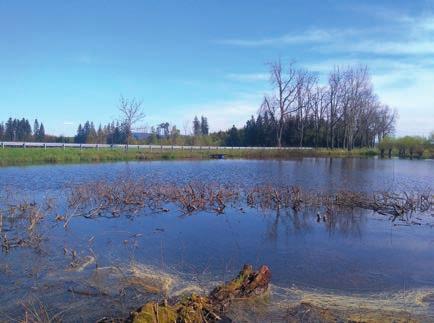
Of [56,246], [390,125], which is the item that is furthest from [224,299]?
[390,125]

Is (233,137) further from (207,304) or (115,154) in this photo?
(207,304)

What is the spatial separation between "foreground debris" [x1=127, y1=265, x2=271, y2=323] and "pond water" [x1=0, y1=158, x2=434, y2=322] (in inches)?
18.4

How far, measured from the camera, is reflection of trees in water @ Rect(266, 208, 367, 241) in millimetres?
13102

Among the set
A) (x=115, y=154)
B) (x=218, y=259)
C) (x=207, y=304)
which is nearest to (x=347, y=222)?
(x=218, y=259)

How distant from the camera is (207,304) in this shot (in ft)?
21.8

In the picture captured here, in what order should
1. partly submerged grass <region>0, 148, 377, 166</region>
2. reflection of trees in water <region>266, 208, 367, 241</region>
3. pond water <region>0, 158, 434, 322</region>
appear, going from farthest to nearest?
partly submerged grass <region>0, 148, 377, 166</region>, reflection of trees in water <region>266, 208, 367, 241</region>, pond water <region>0, 158, 434, 322</region>

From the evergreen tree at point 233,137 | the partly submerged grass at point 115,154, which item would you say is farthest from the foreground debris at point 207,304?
the evergreen tree at point 233,137

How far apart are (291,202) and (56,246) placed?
964 cm

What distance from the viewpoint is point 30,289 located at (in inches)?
310

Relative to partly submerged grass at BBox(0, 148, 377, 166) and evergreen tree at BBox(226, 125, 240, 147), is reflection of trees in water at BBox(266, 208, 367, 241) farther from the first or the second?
evergreen tree at BBox(226, 125, 240, 147)

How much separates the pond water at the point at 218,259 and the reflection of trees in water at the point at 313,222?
0.03 meters

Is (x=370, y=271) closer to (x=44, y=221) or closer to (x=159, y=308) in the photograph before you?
(x=159, y=308)

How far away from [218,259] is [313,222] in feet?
17.9

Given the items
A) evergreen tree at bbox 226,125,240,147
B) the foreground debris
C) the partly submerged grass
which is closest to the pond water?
the foreground debris
